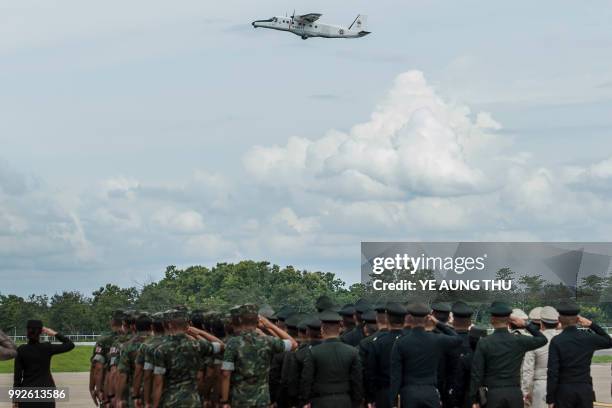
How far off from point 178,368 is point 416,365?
2.55 metres

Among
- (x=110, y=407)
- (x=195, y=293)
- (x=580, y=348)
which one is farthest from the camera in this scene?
(x=195, y=293)

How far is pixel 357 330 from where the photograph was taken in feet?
51.8

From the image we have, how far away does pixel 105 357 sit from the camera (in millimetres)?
17578

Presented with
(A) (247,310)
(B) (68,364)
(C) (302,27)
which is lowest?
(A) (247,310)

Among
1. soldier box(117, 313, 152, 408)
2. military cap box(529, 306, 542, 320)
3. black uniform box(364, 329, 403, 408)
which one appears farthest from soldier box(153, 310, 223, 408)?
military cap box(529, 306, 542, 320)

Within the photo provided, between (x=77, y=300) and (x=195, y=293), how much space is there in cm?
4030

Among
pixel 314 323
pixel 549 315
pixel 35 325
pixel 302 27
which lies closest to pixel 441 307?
pixel 549 315

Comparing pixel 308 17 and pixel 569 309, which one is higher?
pixel 308 17

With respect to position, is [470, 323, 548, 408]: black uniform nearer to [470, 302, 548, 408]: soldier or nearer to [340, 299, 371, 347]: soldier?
[470, 302, 548, 408]: soldier

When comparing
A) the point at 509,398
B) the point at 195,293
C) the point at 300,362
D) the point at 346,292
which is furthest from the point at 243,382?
the point at 195,293

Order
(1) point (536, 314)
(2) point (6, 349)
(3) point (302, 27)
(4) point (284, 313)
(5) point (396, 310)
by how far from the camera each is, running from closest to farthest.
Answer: (5) point (396, 310), (2) point (6, 349), (1) point (536, 314), (4) point (284, 313), (3) point (302, 27)

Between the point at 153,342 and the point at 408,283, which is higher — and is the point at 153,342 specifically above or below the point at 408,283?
below

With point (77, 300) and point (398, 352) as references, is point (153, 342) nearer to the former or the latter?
point (398, 352)

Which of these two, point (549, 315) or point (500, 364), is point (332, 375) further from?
point (549, 315)
